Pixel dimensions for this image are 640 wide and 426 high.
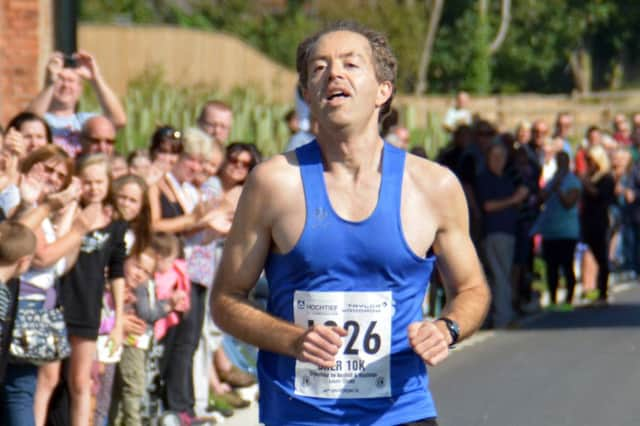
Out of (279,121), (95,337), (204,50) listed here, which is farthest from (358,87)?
(204,50)

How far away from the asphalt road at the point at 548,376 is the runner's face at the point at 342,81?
597 cm

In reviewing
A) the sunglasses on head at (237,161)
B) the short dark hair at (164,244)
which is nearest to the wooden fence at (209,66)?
the sunglasses on head at (237,161)

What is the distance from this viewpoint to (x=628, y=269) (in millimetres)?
24516

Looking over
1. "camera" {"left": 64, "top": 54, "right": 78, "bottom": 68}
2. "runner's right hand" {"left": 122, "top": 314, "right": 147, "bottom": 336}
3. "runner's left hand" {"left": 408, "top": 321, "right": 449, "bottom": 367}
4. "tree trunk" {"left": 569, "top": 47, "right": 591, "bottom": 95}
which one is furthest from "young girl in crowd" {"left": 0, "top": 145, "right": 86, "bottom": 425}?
"tree trunk" {"left": 569, "top": 47, "right": 591, "bottom": 95}

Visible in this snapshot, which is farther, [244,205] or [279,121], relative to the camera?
[279,121]

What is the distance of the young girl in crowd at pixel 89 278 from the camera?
9.14m

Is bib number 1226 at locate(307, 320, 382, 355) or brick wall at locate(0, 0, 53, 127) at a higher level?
brick wall at locate(0, 0, 53, 127)

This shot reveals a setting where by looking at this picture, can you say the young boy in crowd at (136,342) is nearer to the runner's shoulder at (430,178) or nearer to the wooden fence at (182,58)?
the runner's shoulder at (430,178)

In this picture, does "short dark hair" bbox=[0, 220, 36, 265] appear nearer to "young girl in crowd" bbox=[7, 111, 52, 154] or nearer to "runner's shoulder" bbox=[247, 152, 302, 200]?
"young girl in crowd" bbox=[7, 111, 52, 154]

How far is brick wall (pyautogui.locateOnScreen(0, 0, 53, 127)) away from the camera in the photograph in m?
16.5

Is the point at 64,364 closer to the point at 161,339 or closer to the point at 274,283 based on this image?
the point at 161,339

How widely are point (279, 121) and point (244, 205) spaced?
2139cm

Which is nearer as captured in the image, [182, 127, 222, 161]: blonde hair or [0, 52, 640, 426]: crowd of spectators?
[0, 52, 640, 426]: crowd of spectators

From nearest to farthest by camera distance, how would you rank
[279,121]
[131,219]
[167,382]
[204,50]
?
[131,219] < [167,382] < [279,121] < [204,50]
